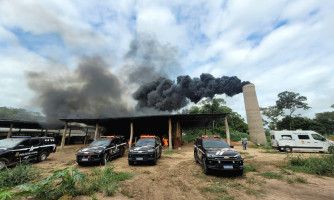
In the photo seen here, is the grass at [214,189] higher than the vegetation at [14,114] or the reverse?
the reverse

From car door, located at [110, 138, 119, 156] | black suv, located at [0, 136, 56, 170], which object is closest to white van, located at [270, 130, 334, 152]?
car door, located at [110, 138, 119, 156]

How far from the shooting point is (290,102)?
42.0m

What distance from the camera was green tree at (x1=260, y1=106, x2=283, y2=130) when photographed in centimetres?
4319

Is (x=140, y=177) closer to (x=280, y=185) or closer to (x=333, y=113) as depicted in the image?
(x=280, y=185)

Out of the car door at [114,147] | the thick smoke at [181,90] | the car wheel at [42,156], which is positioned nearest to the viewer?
the car wheel at [42,156]

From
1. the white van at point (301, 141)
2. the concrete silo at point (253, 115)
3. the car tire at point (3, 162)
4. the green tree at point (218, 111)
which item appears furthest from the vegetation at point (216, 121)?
the car tire at point (3, 162)

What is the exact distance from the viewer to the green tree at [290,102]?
41159 millimetres

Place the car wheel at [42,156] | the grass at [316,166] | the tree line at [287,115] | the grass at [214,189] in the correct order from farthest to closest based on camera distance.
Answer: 1. the tree line at [287,115]
2. the car wheel at [42,156]
3. the grass at [316,166]
4. the grass at [214,189]

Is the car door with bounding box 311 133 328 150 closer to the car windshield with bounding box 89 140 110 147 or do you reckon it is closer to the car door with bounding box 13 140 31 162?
the car windshield with bounding box 89 140 110 147

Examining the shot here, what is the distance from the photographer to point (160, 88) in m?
31.2

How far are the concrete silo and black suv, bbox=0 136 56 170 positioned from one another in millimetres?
24889

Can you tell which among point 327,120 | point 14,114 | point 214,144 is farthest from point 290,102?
point 14,114

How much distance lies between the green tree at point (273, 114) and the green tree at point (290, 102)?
1.16m

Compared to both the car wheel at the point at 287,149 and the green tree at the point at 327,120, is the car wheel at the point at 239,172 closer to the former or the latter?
the car wheel at the point at 287,149
